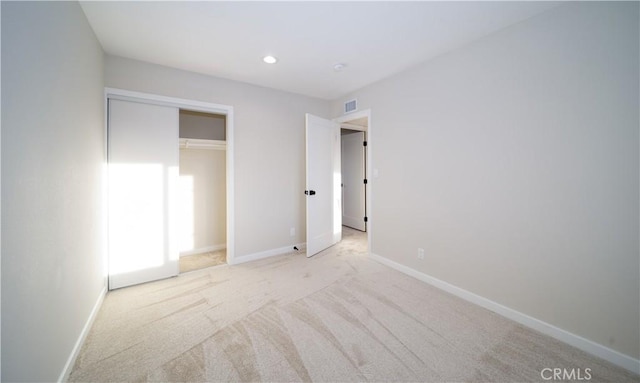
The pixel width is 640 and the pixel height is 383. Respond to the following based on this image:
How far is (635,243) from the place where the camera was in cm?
158

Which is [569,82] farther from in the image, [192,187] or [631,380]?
[192,187]

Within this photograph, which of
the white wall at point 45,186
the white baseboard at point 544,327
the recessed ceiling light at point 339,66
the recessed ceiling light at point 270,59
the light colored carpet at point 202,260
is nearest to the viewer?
the white wall at point 45,186

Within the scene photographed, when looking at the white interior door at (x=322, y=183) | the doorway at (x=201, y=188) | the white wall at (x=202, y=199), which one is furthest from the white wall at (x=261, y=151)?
the white wall at (x=202, y=199)

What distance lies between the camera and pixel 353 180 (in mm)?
5699

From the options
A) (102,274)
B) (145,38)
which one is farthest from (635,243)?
(102,274)

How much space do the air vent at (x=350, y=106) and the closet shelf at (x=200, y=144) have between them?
6.83 ft

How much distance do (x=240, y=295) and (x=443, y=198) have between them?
7.90 ft

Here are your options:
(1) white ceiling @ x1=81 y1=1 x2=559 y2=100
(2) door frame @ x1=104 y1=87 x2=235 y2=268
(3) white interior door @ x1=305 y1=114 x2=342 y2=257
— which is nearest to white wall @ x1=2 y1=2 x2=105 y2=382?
(1) white ceiling @ x1=81 y1=1 x2=559 y2=100

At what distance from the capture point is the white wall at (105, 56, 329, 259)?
10.3 feet

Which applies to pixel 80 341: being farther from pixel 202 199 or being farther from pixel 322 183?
pixel 322 183

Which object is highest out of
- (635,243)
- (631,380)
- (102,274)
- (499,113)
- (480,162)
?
(499,113)

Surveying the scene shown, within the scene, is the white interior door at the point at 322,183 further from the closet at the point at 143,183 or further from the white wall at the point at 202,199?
the white wall at the point at 202,199

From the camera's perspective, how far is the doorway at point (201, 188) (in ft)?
12.4

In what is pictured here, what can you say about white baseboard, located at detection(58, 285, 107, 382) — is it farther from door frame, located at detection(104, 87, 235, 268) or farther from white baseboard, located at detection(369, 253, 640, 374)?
white baseboard, located at detection(369, 253, 640, 374)
